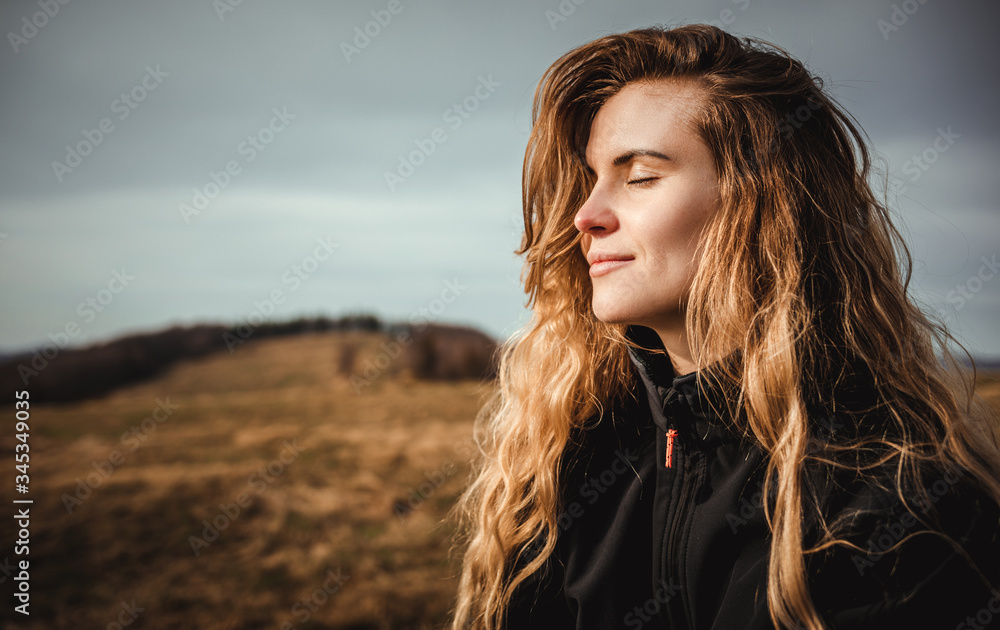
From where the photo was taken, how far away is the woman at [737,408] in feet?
4.15

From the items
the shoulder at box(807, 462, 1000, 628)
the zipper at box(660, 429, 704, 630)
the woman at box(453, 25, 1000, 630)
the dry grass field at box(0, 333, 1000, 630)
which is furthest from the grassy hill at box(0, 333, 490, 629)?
the shoulder at box(807, 462, 1000, 628)

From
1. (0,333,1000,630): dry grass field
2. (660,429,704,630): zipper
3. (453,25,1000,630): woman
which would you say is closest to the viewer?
(453,25,1000,630): woman

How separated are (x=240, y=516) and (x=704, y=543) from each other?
6.40 meters

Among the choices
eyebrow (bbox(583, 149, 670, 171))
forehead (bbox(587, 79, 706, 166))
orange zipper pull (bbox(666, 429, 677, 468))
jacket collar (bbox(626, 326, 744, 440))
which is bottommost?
orange zipper pull (bbox(666, 429, 677, 468))

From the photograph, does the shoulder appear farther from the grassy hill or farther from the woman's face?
the grassy hill

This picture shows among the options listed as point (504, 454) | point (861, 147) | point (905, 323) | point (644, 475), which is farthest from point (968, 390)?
point (504, 454)

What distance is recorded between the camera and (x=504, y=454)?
2160 millimetres

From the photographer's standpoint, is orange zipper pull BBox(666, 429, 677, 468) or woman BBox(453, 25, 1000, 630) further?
orange zipper pull BBox(666, 429, 677, 468)

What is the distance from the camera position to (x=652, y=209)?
5.31 feet

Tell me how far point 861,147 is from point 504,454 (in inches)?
68.1

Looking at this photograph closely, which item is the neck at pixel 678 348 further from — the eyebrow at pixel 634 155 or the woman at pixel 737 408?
the eyebrow at pixel 634 155

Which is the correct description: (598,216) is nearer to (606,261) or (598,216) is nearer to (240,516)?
(606,261)

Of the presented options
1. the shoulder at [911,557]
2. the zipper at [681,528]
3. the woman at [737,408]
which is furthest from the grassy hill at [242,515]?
the shoulder at [911,557]

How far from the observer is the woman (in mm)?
1265
